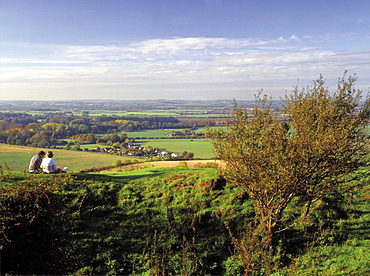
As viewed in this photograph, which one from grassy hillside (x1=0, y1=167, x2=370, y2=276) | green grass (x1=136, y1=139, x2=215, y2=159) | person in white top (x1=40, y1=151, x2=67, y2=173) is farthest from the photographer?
green grass (x1=136, y1=139, x2=215, y2=159)

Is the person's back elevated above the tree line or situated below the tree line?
above

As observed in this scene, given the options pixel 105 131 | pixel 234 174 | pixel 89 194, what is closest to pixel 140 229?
pixel 89 194

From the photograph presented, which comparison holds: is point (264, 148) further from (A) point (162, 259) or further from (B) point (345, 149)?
(A) point (162, 259)

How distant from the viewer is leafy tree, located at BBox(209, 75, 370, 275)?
889 cm

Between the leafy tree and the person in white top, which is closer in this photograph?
the leafy tree

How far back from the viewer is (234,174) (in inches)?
391

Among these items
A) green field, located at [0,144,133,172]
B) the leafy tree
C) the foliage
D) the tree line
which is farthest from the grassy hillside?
the tree line

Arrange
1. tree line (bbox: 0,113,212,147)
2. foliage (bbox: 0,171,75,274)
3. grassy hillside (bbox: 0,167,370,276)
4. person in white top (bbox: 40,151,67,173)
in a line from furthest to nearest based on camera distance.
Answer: tree line (bbox: 0,113,212,147), person in white top (bbox: 40,151,67,173), grassy hillside (bbox: 0,167,370,276), foliage (bbox: 0,171,75,274)

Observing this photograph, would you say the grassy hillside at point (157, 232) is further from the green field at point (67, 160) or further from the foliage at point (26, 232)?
the green field at point (67, 160)

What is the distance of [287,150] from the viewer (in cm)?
876

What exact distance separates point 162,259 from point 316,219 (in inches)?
288

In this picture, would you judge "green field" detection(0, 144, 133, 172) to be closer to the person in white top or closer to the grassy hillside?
the person in white top

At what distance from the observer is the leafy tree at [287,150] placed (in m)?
8.89

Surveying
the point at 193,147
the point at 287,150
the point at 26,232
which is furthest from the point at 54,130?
the point at 287,150
